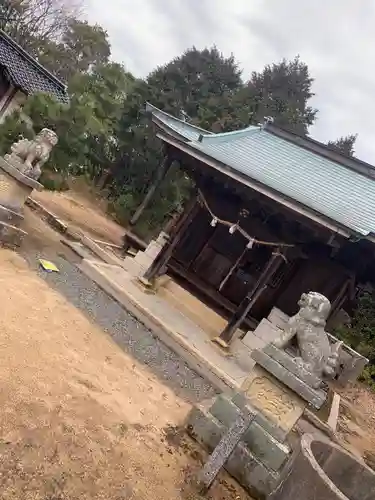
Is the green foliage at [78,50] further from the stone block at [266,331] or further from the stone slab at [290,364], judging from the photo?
the stone slab at [290,364]

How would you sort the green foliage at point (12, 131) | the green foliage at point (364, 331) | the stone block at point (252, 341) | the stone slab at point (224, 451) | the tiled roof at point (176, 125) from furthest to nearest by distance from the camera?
the green foliage at point (364, 331)
the green foliage at point (12, 131)
the tiled roof at point (176, 125)
the stone block at point (252, 341)
the stone slab at point (224, 451)

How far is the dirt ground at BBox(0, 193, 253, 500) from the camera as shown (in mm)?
3943

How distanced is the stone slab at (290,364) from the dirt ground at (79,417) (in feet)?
4.60

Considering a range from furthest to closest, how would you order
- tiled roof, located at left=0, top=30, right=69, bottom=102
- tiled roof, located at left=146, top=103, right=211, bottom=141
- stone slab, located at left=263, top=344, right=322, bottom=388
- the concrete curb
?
tiled roof, located at left=0, top=30, right=69, bottom=102 → tiled roof, located at left=146, top=103, right=211, bottom=141 → the concrete curb → stone slab, located at left=263, top=344, right=322, bottom=388

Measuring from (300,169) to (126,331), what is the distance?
751 centimetres

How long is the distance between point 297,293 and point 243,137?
18.9ft

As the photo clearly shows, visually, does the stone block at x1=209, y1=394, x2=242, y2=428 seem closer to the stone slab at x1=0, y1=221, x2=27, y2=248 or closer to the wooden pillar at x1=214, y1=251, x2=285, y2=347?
the wooden pillar at x1=214, y1=251, x2=285, y2=347

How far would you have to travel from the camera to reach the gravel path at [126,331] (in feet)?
24.2

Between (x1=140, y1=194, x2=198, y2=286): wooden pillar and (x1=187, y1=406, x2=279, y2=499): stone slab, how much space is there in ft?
19.0

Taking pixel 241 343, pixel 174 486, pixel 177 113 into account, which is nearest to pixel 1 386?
pixel 174 486

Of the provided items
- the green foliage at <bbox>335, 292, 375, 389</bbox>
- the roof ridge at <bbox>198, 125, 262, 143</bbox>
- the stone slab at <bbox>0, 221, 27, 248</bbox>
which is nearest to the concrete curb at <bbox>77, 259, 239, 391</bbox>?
the stone slab at <bbox>0, 221, 27, 248</bbox>

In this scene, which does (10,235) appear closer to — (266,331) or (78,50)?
(266,331)

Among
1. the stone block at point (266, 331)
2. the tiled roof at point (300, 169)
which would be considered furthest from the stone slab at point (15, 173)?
the stone block at point (266, 331)

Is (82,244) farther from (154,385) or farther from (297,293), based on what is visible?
(154,385)
